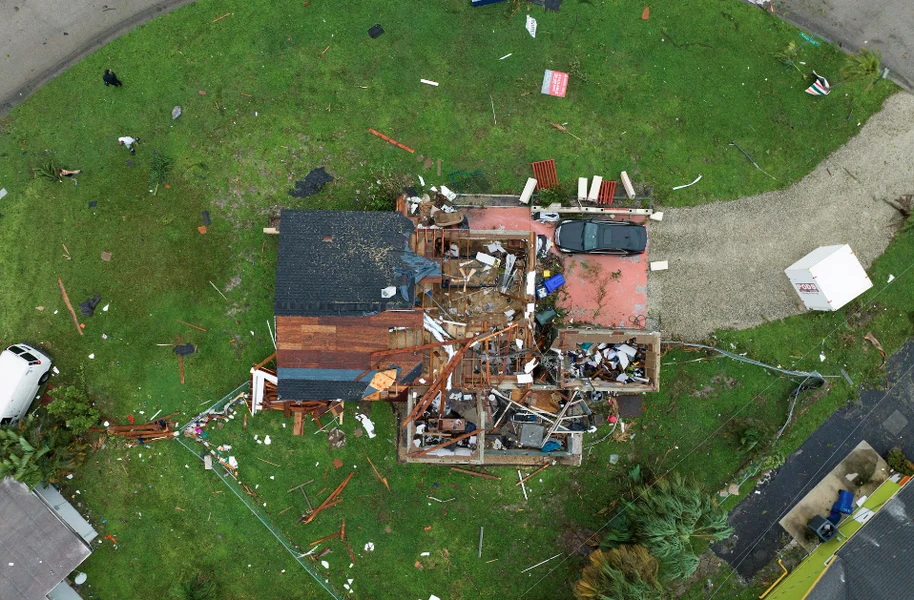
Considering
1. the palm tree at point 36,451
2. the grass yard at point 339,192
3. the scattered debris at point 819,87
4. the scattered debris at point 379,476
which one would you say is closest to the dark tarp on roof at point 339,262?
the grass yard at point 339,192

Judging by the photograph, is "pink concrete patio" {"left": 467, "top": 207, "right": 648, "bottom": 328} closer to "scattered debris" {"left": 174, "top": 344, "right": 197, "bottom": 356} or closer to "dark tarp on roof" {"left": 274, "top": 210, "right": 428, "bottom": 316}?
"dark tarp on roof" {"left": 274, "top": 210, "right": 428, "bottom": 316}

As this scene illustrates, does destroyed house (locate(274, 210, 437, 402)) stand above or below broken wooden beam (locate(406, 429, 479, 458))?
above

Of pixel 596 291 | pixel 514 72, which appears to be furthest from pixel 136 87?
pixel 596 291

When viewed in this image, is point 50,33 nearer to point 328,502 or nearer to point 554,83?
point 554,83

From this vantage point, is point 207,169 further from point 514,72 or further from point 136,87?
point 514,72

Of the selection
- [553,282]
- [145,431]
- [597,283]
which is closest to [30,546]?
[145,431]

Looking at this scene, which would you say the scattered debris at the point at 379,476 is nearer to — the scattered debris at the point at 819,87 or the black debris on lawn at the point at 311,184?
the black debris on lawn at the point at 311,184

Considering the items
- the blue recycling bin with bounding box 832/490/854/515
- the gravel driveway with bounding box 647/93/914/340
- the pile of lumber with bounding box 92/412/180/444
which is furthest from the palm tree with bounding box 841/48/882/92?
the pile of lumber with bounding box 92/412/180/444
